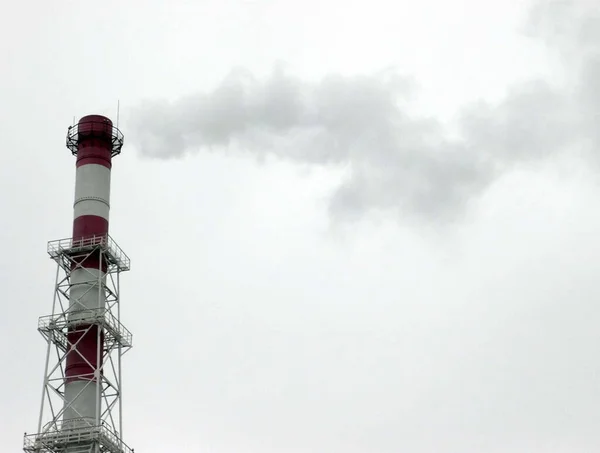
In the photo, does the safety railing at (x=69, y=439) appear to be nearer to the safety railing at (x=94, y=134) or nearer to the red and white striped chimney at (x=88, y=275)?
the red and white striped chimney at (x=88, y=275)

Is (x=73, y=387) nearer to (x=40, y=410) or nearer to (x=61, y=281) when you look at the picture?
(x=40, y=410)

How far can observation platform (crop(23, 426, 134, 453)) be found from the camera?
206ft

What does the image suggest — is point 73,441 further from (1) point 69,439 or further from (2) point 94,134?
(2) point 94,134

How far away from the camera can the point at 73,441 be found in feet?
206

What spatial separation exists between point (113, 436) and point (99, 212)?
14900 millimetres

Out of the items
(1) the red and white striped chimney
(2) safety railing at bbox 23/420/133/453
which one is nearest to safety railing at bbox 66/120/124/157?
(1) the red and white striped chimney

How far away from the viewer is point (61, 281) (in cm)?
6956

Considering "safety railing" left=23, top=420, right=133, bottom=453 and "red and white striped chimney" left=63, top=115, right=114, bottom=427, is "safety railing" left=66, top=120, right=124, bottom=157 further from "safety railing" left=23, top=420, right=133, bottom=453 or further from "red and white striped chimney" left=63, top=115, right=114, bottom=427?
"safety railing" left=23, top=420, right=133, bottom=453

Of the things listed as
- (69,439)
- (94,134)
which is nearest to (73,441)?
(69,439)

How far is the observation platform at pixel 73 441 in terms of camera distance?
206 ft

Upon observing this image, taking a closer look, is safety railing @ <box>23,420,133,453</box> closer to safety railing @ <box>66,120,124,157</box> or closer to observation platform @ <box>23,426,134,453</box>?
observation platform @ <box>23,426,134,453</box>

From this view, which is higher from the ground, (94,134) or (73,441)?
(94,134)

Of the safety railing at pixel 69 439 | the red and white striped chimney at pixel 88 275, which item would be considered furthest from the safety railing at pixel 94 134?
the safety railing at pixel 69 439

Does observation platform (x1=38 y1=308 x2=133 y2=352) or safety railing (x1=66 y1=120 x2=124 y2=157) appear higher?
safety railing (x1=66 y1=120 x2=124 y2=157)
